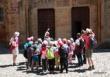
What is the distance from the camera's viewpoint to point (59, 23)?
98.9ft

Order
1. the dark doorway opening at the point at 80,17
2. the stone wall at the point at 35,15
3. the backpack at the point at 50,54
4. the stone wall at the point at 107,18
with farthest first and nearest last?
the dark doorway opening at the point at 80,17 < the stone wall at the point at 35,15 < the stone wall at the point at 107,18 < the backpack at the point at 50,54

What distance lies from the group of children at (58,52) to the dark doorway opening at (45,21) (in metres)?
9.67

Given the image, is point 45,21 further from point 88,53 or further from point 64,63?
point 64,63

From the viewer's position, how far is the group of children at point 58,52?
19.5 meters

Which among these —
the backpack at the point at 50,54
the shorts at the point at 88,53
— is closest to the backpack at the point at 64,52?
the backpack at the point at 50,54

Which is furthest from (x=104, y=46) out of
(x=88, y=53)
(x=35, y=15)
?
(x=88, y=53)

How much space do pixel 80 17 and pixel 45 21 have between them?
2.30 meters

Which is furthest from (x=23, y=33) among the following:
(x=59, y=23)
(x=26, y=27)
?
(x=59, y=23)

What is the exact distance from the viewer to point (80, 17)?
30.4 m

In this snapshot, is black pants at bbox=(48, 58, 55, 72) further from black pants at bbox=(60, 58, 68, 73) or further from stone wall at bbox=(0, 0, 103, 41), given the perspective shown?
stone wall at bbox=(0, 0, 103, 41)

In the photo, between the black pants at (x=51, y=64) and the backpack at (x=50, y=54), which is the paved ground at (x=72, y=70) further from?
the backpack at (x=50, y=54)

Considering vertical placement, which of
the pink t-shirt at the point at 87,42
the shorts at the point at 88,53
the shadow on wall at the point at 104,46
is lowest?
the shadow on wall at the point at 104,46

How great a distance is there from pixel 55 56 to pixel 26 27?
37.2 ft

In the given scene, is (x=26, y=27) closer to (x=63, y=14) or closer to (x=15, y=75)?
(x=63, y=14)
